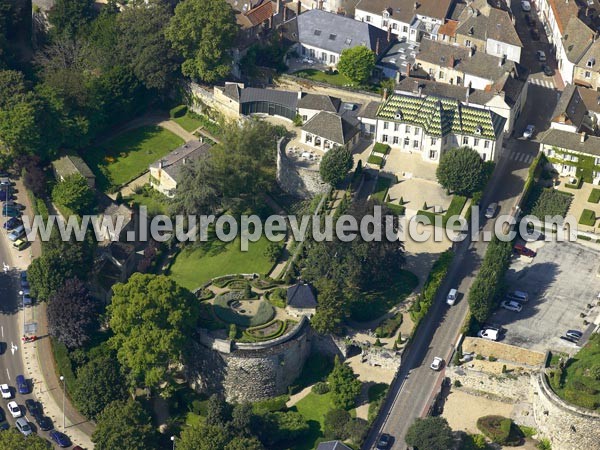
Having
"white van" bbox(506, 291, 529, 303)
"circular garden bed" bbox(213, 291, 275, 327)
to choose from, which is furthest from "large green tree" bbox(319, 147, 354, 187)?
"white van" bbox(506, 291, 529, 303)

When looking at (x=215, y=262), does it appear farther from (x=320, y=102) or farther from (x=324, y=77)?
(x=324, y=77)

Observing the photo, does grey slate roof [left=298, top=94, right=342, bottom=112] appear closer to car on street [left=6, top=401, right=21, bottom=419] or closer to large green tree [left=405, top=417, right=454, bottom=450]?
large green tree [left=405, top=417, right=454, bottom=450]

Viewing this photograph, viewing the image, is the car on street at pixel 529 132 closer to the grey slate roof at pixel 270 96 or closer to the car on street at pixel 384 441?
the grey slate roof at pixel 270 96

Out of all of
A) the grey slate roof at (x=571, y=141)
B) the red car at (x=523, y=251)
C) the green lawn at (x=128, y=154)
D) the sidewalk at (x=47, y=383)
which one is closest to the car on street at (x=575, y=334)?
the red car at (x=523, y=251)

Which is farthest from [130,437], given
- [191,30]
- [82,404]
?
[191,30]

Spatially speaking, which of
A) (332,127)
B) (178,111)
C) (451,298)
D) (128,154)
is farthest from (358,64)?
(451,298)
